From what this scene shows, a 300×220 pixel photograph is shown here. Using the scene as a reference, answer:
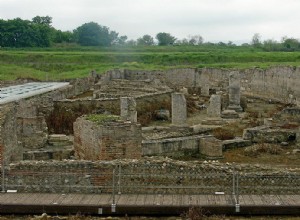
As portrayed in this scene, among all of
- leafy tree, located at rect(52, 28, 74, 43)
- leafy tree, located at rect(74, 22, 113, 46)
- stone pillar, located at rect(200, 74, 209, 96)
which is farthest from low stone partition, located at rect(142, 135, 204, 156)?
leafy tree, located at rect(52, 28, 74, 43)

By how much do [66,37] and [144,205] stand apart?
10577cm

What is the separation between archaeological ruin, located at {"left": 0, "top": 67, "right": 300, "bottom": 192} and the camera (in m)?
11.9

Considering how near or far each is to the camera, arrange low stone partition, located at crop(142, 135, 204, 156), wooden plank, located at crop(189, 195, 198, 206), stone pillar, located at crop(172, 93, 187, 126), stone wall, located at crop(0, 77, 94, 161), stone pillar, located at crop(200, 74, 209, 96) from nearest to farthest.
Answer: wooden plank, located at crop(189, 195, 198, 206) < stone wall, located at crop(0, 77, 94, 161) < low stone partition, located at crop(142, 135, 204, 156) < stone pillar, located at crop(172, 93, 187, 126) < stone pillar, located at crop(200, 74, 209, 96)

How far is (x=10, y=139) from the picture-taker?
14.6m

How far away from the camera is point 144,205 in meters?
10.6

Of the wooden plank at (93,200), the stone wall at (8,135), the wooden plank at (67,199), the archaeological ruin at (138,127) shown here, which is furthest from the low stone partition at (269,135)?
the wooden plank at (67,199)

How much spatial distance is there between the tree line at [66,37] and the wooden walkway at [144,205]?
89.0 metres

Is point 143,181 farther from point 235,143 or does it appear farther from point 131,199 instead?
point 235,143

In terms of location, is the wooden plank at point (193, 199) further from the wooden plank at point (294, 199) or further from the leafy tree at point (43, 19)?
the leafy tree at point (43, 19)

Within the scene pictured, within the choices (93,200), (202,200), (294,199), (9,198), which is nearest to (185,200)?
(202,200)

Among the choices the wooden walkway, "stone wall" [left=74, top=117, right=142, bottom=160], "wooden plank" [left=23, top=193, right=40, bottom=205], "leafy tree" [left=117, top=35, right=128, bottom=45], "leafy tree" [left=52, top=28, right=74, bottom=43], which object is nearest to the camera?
the wooden walkway

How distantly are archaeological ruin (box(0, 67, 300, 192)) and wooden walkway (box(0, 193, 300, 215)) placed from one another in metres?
0.75

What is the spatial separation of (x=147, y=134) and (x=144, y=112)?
7.77 metres

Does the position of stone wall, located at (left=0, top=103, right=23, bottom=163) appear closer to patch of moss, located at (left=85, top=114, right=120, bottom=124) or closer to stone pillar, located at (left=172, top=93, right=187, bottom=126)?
patch of moss, located at (left=85, top=114, right=120, bottom=124)
